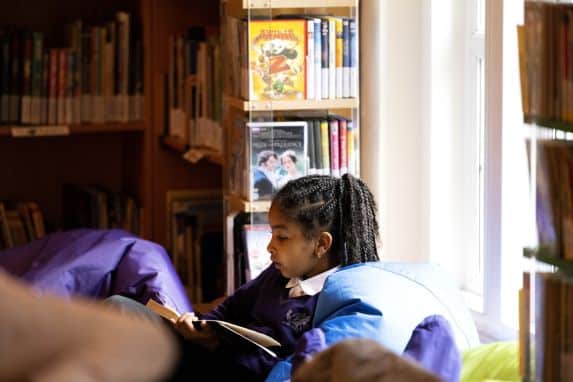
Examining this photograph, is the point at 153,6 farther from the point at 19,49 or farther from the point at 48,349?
the point at 48,349

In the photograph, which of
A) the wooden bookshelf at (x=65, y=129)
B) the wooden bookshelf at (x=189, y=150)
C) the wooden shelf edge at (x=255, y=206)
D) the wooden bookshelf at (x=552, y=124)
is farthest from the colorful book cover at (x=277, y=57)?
the wooden bookshelf at (x=552, y=124)

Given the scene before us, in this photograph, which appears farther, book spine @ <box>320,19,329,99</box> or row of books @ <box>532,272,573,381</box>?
book spine @ <box>320,19,329,99</box>

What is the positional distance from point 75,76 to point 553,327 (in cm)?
291

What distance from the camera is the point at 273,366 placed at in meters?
2.67

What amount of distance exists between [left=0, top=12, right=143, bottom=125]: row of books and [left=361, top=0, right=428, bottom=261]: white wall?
122 cm

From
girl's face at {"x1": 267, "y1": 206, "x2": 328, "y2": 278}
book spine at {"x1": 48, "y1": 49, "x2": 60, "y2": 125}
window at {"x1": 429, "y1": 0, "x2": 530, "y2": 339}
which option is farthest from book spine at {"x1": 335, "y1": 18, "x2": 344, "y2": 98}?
book spine at {"x1": 48, "y1": 49, "x2": 60, "y2": 125}

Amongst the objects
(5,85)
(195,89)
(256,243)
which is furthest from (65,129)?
(256,243)

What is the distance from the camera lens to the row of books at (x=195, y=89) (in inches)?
155

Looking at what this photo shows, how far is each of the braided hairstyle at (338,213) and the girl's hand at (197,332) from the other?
33cm

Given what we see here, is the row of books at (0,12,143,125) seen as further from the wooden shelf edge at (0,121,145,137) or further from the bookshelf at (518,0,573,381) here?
the bookshelf at (518,0,573,381)

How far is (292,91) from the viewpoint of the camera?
3.26 metres

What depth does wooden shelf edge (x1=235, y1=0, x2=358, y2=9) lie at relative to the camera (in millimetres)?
3246

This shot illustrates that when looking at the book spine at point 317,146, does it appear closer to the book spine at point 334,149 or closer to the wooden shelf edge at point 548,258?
the book spine at point 334,149

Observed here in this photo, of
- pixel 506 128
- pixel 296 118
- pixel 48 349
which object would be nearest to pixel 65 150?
pixel 296 118
